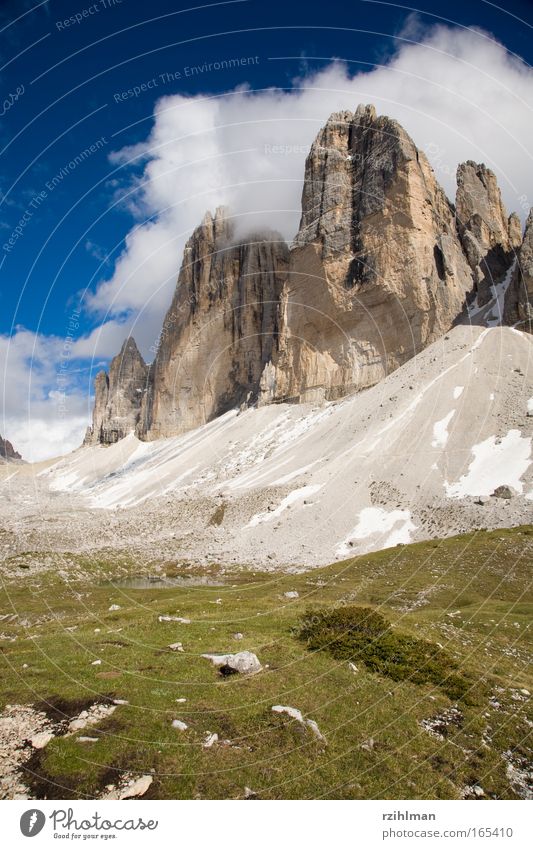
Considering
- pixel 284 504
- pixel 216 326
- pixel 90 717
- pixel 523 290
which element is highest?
pixel 216 326

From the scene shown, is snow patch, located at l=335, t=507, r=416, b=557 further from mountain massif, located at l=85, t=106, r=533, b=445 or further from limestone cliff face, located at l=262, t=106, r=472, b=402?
limestone cliff face, located at l=262, t=106, r=472, b=402

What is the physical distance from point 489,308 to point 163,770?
83109 millimetres

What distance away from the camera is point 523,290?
2685 inches

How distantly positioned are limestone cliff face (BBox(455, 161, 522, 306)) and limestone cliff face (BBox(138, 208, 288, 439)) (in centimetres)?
4606

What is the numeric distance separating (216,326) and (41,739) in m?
132

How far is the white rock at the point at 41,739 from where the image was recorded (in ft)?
A: 29.9

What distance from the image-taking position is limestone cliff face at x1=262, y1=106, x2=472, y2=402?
275 feet

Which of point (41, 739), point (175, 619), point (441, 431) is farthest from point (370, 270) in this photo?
point (41, 739)

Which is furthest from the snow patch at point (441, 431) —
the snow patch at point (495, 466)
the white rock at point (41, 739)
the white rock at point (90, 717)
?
the white rock at point (41, 739)

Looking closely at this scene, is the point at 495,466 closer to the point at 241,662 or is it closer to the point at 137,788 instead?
the point at 241,662

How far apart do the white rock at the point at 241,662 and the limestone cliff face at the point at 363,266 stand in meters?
74.4

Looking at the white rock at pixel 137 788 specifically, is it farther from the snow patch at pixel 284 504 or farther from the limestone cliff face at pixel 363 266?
the limestone cliff face at pixel 363 266
